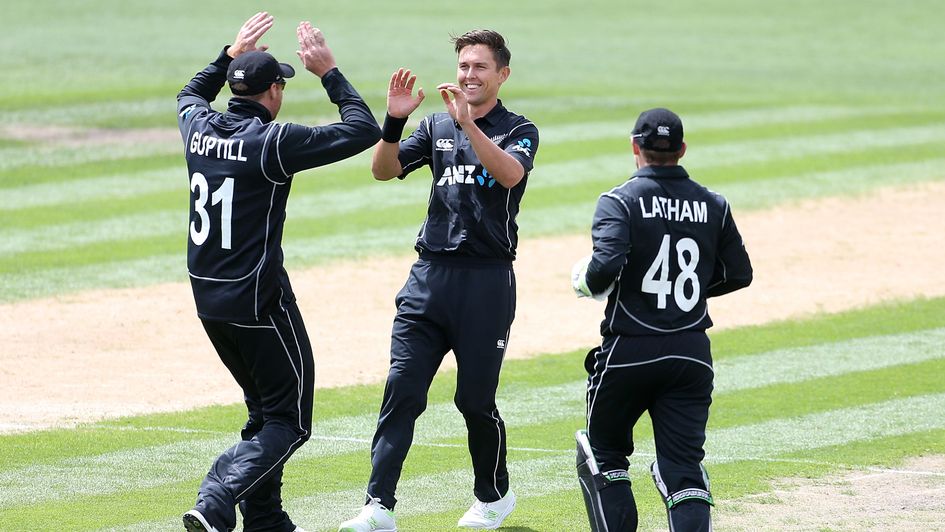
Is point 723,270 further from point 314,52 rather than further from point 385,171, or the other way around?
point 314,52

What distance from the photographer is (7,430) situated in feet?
28.7

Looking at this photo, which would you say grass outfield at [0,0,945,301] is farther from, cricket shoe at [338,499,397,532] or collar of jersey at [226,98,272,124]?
cricket shoe at [338,499,397,532]

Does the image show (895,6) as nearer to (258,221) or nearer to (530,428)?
(530,428)

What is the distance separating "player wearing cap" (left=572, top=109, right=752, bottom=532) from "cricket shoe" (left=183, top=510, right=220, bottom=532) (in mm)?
1556

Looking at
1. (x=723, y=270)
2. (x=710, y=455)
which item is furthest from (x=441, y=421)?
(x=723, y=270)

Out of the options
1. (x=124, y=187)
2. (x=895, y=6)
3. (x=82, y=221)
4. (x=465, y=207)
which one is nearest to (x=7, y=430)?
(x=465, y=207)

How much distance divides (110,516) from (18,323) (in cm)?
521

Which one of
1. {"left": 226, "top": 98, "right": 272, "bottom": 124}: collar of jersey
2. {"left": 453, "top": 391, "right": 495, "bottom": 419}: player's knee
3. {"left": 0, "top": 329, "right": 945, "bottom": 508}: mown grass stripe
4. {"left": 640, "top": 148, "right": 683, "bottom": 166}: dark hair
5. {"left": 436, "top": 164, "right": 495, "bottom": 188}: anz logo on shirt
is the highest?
{"left": 226, "top": 98, "right": 272, "bottom": 124}: collar of jersey

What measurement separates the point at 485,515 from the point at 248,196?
1.84 m

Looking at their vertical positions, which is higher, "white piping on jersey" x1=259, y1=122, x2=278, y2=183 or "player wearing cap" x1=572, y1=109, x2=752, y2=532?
"white piping on jersey" x1=259, y1=122, x2=278, y2=183

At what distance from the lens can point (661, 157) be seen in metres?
6.09

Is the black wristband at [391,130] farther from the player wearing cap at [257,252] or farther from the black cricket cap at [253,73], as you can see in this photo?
the black cricket cap at [253,73]

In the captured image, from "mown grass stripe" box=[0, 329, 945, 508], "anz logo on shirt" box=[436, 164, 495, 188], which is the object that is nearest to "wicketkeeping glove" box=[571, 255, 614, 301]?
"anz logo on shirt" box=[436, 164, 495, 188]

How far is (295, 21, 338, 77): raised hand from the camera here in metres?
6.62
